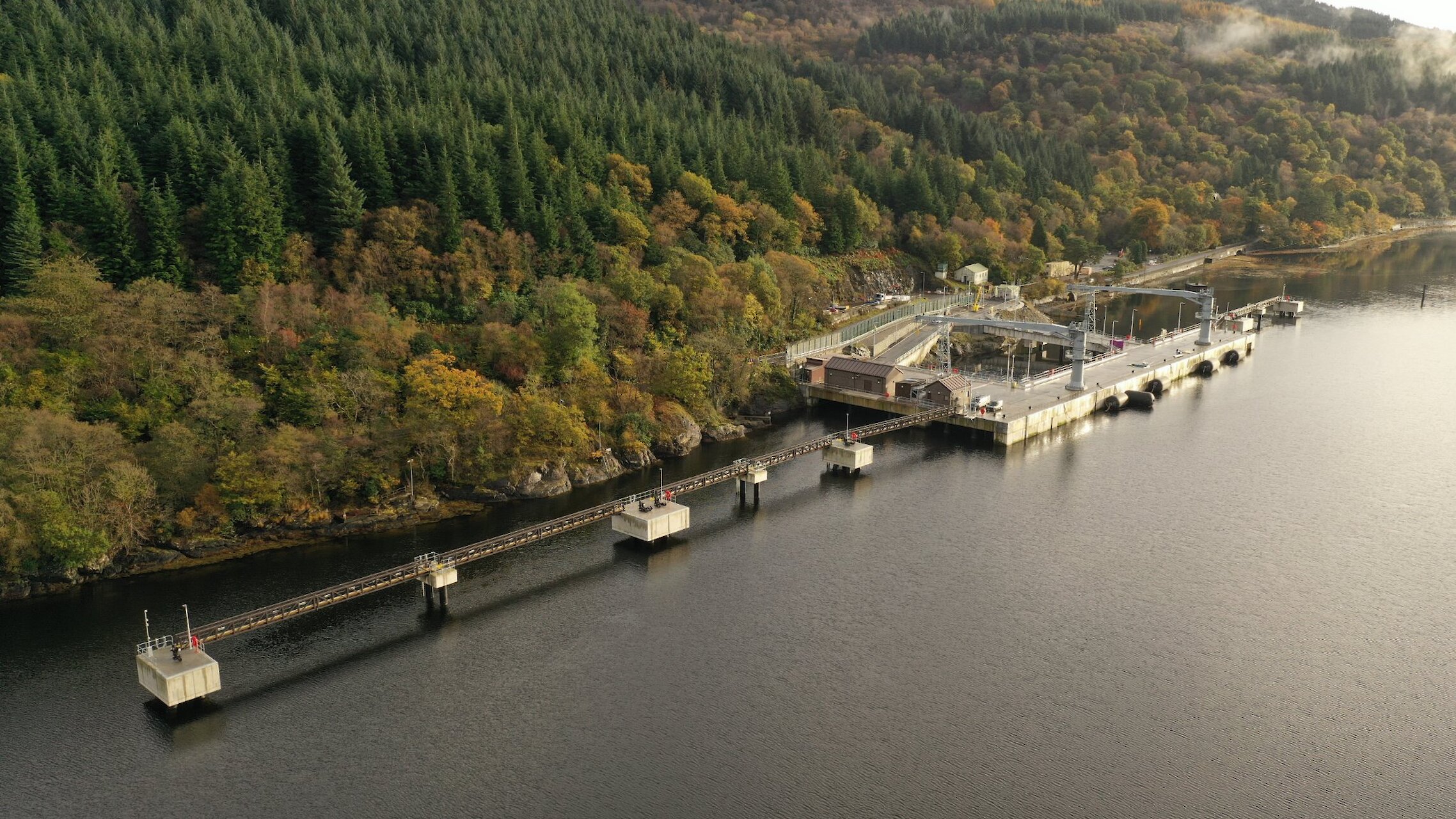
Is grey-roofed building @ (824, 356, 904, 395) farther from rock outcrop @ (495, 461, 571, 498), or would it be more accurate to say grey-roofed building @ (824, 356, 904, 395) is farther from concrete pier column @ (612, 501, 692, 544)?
concrete pier column @ (612, 501, 692, 544)

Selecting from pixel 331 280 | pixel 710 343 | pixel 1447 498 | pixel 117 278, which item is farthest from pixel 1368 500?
pixel 117 278

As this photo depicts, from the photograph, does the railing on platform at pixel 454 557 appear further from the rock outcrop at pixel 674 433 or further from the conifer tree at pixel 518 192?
the conifer tree at pixel 518 192

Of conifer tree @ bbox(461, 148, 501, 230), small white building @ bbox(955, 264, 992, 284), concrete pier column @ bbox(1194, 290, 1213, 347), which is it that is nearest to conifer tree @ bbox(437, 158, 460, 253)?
conifer tree @ bbox(461, 148, 501, 230)

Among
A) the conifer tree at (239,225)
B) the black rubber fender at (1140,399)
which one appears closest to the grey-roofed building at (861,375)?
the black rubber fender at (1140,399)

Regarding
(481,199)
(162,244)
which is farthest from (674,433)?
(162,244)

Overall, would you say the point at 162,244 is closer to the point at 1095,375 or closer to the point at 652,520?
the point at 652,520

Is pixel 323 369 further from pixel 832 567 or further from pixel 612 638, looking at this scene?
pixel 832 567

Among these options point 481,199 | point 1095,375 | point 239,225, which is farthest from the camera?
point 1095,375
